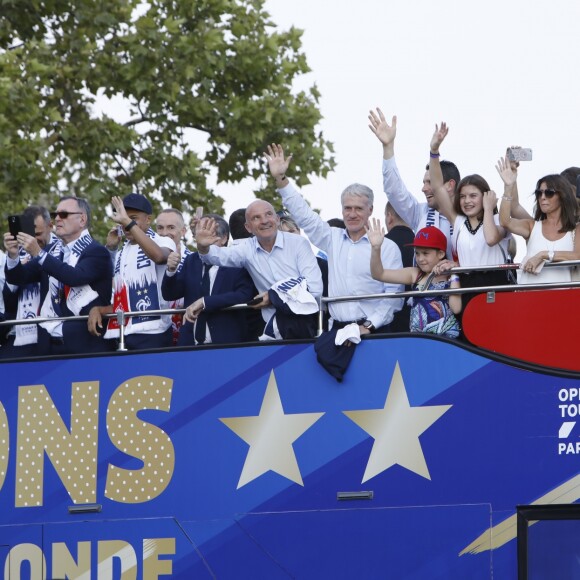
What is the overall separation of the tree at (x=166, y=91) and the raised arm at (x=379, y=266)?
35.6 ft

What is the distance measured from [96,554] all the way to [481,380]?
316cm

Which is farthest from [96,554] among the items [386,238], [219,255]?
[386,238]

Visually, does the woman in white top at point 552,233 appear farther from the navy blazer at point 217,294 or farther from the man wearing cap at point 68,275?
the man wearing cap at point 68,275

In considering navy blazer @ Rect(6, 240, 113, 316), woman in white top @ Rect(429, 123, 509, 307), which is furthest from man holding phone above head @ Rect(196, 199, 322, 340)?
woman in white top @ Rect(429, 123, 509, 307)

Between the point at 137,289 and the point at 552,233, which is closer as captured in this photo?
the point at 552,233

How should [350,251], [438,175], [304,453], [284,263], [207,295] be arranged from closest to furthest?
[304,453], [350,251], [438,175], [284,263], [207,295]

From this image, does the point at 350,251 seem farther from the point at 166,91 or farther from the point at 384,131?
the point at 166,91

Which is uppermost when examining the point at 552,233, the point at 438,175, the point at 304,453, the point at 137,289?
the point at 438,175

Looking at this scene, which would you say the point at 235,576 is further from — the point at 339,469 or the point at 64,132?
the point at 64,132

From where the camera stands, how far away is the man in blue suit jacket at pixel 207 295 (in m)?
10.8

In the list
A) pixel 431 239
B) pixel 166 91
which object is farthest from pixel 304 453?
pixel 166 91

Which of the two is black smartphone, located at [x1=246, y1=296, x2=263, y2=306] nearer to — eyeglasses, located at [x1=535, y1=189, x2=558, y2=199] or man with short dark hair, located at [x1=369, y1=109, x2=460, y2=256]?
man with short dark hair, located at [x1=369, y1=109, x2=460, y2=256]

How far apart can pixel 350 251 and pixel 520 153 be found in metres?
1.38

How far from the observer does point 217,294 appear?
1091 centimetres
